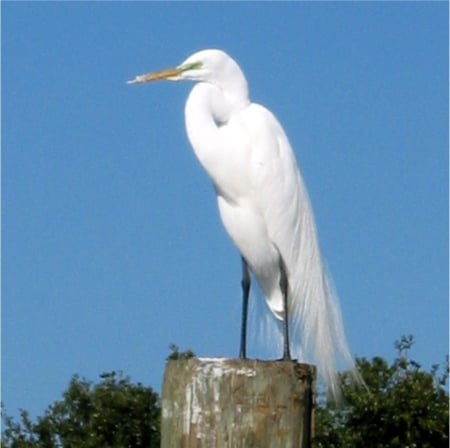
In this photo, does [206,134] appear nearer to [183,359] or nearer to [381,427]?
[183,359]

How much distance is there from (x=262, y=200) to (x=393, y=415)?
1349 centimetres

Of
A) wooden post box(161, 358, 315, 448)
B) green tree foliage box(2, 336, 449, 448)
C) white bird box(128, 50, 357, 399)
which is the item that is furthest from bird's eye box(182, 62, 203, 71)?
green tree foliage box(2, 336, 449, 448)

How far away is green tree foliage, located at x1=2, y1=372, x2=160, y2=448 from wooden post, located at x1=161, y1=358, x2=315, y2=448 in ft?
47.2

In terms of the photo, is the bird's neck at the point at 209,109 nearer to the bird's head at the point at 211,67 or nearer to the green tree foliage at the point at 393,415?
the bird's head at the point at 211,67

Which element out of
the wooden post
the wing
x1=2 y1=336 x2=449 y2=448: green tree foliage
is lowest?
the wooden post

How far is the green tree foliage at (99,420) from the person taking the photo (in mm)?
20406

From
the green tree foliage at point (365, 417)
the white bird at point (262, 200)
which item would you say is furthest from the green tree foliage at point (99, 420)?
the white bird at point (262, 200)

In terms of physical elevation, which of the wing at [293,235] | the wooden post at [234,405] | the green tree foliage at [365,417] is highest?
the green tree foliage at [365,417]

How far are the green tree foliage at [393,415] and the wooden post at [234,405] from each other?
47.7 feet

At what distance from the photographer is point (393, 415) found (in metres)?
20.2

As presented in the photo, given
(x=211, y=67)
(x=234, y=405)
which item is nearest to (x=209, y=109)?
(x=211, y=67)

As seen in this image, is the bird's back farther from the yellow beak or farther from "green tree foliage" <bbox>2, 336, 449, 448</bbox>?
"green tree foliage" <bbox>2, 336, 449, 448</bbox>

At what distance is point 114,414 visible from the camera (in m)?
20.8

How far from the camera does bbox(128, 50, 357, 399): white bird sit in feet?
22.7
